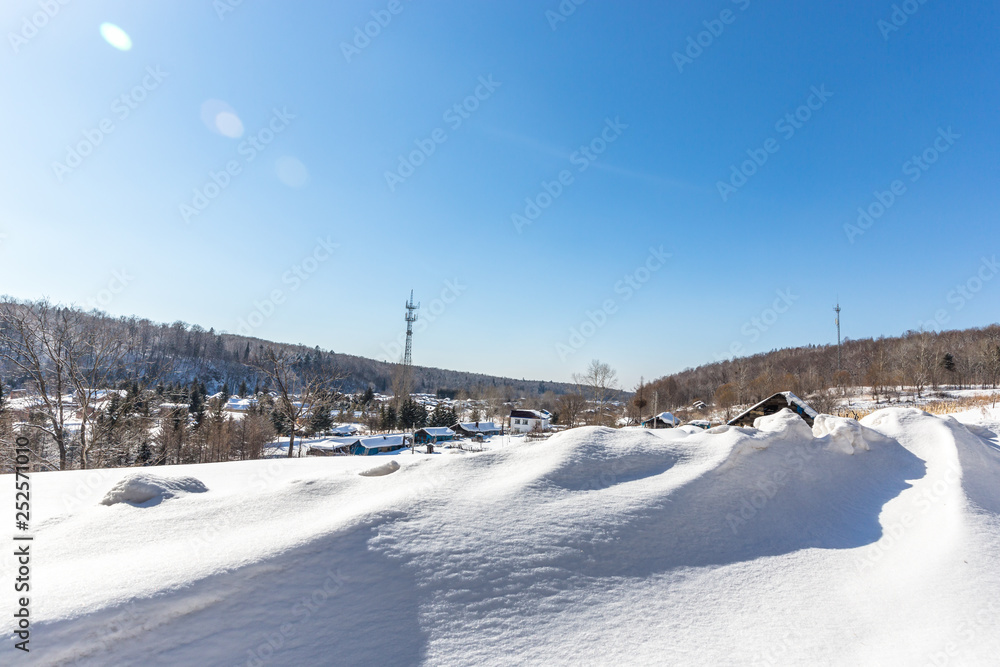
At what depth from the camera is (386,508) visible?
372 centimetres

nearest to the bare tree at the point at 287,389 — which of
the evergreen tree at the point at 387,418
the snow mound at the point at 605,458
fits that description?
the snow mound at the point at 605,458

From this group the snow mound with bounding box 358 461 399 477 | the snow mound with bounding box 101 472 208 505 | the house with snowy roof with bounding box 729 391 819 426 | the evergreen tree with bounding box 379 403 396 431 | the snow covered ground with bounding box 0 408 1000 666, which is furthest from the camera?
the evergreen tree with bounding box 379 403 396 431

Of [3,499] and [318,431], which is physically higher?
[3,499]

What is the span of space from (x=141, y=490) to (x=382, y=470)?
2.32 metres

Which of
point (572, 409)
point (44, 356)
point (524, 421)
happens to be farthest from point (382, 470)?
point (524, 421)

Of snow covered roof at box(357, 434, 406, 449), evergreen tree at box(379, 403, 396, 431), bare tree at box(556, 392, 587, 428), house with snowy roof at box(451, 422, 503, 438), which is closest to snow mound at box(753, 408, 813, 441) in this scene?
snow covered roof at box(357, 434, 406, 449)

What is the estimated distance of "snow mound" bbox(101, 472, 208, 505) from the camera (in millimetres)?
4129

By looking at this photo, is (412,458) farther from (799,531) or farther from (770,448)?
(770,448)

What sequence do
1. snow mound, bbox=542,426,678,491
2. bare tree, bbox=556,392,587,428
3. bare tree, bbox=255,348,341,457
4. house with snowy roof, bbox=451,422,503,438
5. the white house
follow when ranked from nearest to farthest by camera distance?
snow mound, bbox=542,426,678,491 < bare tree, bbox=255,348,341,457 < house with snowy roof, bbox=451,422,503,438 < bare tree, bbox=556,392,587,428 < the white house

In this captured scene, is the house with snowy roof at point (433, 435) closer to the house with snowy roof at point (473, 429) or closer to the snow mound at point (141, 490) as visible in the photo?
the house with snowy roof at point (473, 429)

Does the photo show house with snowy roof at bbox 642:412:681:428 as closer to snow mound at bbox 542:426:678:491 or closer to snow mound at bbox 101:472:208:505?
snow mound at bbox 542:426:678:491

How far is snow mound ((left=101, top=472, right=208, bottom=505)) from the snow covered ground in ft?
0.07

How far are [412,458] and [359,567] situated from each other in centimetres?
214

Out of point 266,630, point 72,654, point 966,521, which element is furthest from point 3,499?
point 966,521
